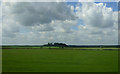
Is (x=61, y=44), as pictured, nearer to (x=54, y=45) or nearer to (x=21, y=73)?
(x=54, y=45)

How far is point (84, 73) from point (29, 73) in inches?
261

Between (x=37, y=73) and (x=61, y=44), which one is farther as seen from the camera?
(x=61, y=44)

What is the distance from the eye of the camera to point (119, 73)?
803 inches

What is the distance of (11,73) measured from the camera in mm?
20047

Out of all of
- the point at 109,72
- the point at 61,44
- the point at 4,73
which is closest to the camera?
the point at 4,73

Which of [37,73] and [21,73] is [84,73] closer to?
[37,73]

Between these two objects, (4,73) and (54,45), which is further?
(54,45)

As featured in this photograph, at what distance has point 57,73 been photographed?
20031 millimetres

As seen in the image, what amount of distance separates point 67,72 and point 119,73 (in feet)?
20.7

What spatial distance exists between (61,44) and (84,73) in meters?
139


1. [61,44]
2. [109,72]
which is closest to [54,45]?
[61,44]

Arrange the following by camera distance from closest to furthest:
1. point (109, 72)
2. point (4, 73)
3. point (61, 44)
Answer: point (4, 73)
point (109, 72)
point (61, 44)

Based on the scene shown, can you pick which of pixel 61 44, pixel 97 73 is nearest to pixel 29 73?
pixel 97 73

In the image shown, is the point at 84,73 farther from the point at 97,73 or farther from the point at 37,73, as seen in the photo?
A: the point at 37,73
